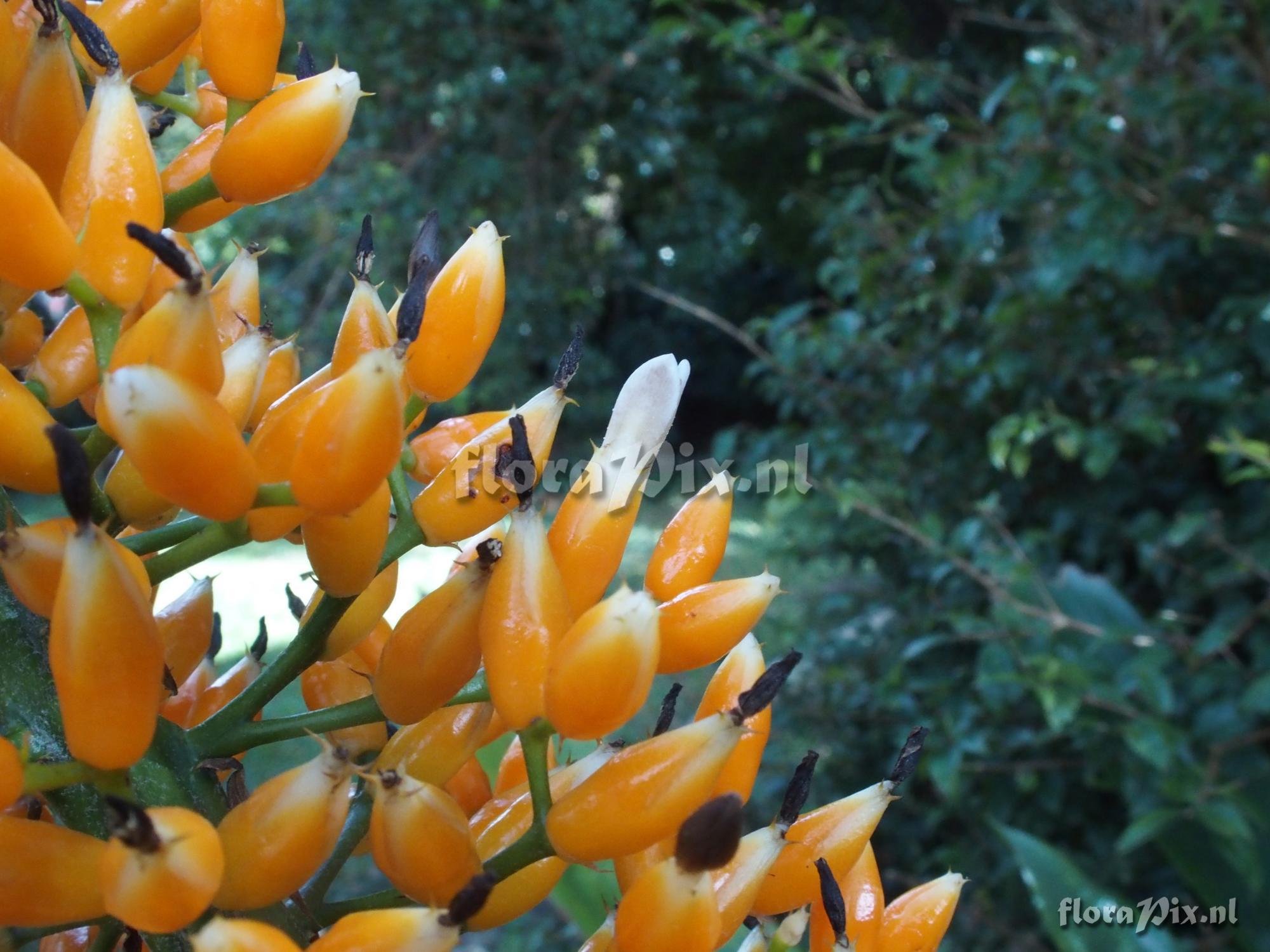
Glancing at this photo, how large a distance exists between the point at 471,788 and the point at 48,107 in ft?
1.31

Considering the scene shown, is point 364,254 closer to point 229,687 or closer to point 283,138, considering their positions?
point 283,138

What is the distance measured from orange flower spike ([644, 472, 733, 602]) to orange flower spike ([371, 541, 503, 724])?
96 millimetres

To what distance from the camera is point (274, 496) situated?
468mm

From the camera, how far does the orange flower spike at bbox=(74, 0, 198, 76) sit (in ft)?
1.85

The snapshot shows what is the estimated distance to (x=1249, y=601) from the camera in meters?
2.19

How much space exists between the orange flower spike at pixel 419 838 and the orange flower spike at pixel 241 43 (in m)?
0.35

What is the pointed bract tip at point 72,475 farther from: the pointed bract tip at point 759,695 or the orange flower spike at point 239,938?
the pointed bract tip at point 759,695

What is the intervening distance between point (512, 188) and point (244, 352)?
5713mm

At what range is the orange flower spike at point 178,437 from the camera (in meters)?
0.42

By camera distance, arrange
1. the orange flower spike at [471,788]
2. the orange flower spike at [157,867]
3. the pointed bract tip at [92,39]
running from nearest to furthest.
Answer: the orange flower spike at [157,867]
the pointed bract tip at [92,39]
the orange flower spike at [471,788]

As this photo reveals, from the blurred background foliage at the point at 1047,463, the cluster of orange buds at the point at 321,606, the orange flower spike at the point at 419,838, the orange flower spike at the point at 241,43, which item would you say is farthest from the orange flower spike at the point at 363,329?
the blurred background foliage at the point at 1047,463

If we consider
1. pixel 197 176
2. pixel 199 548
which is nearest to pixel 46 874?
pixel 199 548

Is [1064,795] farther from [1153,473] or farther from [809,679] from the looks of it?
[809,679]

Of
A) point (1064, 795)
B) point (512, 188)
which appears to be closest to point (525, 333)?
point (512, 188)
